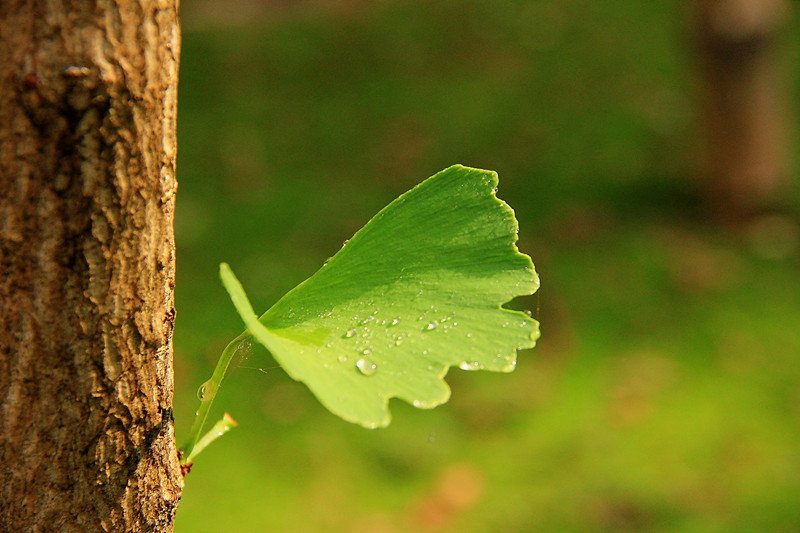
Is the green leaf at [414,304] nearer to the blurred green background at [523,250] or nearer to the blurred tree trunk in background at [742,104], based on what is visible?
the blurred green background at [523,250]

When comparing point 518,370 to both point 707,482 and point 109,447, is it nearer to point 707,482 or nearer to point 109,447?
point 707,482

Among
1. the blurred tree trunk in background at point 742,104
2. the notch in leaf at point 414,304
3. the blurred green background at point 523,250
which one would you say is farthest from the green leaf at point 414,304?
the blurred tree trunk in background at point 742,104

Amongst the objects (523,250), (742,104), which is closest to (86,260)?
(523,250)

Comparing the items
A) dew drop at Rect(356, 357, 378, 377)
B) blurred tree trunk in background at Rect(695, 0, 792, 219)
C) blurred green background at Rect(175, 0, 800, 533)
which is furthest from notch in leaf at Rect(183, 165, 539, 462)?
blurred tree trunk in background at Rect(695, 0, 792, 219)

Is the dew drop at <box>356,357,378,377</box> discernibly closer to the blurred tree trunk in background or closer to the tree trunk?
the tree trunk

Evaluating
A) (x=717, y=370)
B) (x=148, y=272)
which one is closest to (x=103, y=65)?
(x=148, y=272)

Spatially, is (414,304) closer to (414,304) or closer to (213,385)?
(414,304)
